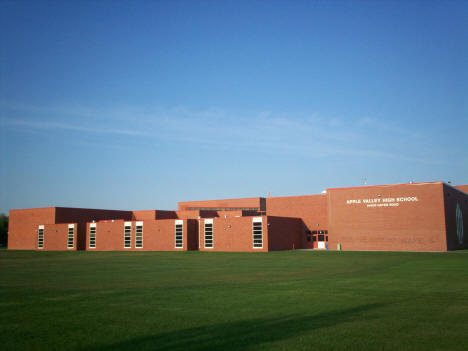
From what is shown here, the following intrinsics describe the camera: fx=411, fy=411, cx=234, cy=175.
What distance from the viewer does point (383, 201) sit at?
49844 mm

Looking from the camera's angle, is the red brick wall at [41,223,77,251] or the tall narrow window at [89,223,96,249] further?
the red brick wall at [41,223,77,251]

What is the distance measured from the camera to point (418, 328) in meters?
9.20

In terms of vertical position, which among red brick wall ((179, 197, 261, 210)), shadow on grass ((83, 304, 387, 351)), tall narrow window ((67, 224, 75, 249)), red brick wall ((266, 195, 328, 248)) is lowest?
shadow on grass ((83, 304, 387, 351))

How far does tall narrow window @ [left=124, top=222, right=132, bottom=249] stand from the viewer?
6041 centimetres

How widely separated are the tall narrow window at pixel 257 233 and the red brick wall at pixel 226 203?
137 feet

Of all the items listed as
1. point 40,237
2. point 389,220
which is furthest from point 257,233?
point 40,237

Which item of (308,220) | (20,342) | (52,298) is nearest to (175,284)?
(52,298)

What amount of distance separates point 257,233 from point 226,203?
45.4 metres

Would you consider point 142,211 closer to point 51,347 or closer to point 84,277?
point 84,277

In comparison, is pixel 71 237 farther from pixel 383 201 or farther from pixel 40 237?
pixel 383 201

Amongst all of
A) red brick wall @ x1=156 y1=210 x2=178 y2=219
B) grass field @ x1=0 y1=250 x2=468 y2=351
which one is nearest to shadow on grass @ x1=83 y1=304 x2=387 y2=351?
grass field @ x1=0 y1=250 x2=468 y2=351

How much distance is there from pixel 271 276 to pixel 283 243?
114ft

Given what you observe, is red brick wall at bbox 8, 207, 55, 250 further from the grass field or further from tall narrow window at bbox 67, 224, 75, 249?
the grass field

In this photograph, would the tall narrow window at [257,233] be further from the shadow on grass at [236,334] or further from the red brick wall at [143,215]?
Answer: the shadow on grass at [236,334]
